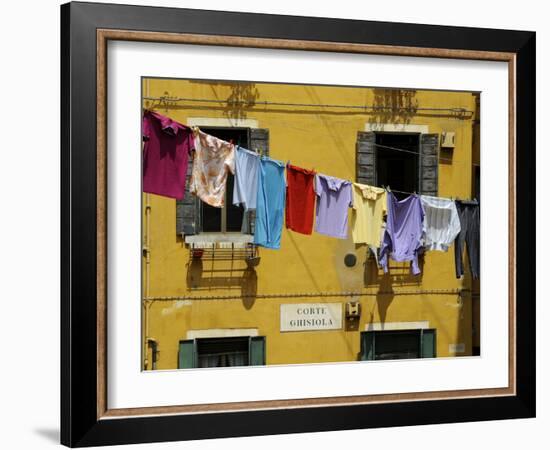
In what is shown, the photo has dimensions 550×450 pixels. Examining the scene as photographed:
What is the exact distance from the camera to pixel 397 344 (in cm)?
415

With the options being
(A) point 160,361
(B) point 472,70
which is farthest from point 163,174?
(B) point 472,70

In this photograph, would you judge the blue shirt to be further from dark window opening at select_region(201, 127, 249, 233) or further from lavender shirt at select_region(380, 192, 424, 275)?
lavender shirt at select_region(380, 192, 424, 275)

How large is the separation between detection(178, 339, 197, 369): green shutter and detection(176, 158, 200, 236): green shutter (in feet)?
1.64

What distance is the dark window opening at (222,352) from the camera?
3738 mm

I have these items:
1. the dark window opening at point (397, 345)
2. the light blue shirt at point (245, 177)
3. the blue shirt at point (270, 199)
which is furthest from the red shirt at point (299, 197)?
the dark window opening at point (397, 345)

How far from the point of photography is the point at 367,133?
4359mm

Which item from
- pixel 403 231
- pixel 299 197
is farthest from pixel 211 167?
pixel 403 231

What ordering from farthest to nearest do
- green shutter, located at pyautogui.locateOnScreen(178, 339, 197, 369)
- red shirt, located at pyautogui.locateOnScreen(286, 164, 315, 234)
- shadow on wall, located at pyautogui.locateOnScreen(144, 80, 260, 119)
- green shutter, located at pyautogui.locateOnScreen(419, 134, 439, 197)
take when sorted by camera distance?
green shutter, located at pyautogui.locateOnScreen(419, 134, 439, 197) → red shirt, located at pyautogui.locateOnScreen(286, 164, 315, 234) → green shutter, located at pyautogui.locateOnScreen(178, 339, 197, 369) → shadow on wall, located at pyautogui.locateOnScreen(144, 80, 260, 119)

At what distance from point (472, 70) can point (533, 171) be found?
1.60 ft

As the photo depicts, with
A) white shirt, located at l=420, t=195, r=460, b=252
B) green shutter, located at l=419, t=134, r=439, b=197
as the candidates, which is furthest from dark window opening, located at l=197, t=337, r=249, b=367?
green shutter, located at l=419, t=134, r=439, b=197

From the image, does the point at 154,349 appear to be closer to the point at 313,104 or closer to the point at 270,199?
the point at 270,199

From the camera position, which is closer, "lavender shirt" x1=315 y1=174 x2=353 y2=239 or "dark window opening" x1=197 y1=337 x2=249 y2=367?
"dark window opening" x1=197 y1=337 x2=249 y2=367

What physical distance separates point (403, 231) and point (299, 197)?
508 millimetres

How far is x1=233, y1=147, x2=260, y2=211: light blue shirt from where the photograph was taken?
3.88 meters
